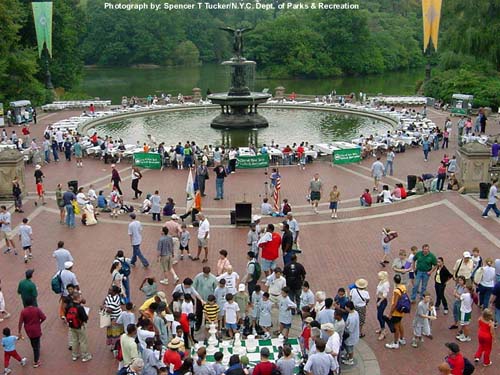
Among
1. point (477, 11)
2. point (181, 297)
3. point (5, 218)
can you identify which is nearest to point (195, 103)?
point (477, 11)

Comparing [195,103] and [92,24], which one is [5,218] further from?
[92,24]

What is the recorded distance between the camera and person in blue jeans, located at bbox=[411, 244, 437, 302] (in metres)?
14.3

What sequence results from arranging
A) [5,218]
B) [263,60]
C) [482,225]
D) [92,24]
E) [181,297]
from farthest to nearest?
[92,24], [263,60], [482,225], [5,218], [181,297]

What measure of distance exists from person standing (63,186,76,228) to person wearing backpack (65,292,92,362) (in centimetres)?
890

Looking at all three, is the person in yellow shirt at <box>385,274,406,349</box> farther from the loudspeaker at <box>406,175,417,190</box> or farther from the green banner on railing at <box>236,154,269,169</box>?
the green banner on railing at <box>236,154,269,169</box>

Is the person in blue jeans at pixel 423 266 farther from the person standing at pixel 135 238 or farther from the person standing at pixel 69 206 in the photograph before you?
the person standing at pixel 69 206

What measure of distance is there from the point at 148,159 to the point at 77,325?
18.6 metres

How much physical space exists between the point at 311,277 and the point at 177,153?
1502 centimetres

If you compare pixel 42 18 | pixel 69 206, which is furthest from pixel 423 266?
pixel 42 18

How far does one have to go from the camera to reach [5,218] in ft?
60.0

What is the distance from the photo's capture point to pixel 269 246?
614 inches

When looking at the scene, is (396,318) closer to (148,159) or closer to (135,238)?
(135,238)

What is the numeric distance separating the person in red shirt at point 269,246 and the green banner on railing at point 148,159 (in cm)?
1525

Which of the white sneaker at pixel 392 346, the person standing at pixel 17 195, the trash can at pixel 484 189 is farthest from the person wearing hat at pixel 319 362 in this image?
Result: the person standing at pixel 17 195
